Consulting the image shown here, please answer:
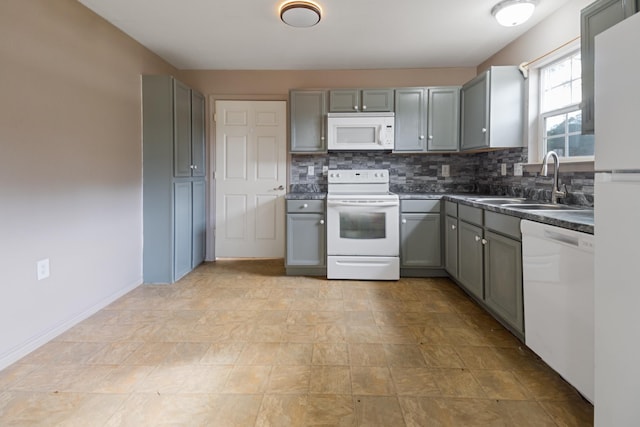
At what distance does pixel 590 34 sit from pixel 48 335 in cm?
357

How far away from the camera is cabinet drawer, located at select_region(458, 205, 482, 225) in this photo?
2.50 meters

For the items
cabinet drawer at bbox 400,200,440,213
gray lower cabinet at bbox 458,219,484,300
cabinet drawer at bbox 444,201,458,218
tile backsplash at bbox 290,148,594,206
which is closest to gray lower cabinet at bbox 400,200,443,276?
cabinet drawer at bbox 400,200,440,213

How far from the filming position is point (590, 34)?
1.76 meters

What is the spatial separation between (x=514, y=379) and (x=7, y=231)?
2.78 m

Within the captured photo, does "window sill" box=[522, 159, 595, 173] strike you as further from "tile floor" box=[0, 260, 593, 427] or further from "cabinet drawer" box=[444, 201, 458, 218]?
"tile floor" box=[0, 260, 593, 427]

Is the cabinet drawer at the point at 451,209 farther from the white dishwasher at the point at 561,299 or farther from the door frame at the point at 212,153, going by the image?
the door frame at the point at 212,153

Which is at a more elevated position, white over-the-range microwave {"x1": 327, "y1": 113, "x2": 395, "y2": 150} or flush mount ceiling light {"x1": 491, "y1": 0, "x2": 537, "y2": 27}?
flush mount ceiling light {"x1": 491, "y1": 0, "x2": 537, "y2": 27}

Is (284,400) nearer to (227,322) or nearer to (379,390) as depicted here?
(379,390)

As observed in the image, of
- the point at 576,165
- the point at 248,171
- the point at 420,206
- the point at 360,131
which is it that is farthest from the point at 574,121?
the point at 248,171

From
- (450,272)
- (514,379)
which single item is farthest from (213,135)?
(514,379)

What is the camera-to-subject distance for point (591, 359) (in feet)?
4.43

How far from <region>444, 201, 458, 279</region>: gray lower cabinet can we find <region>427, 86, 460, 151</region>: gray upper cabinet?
2.50ft

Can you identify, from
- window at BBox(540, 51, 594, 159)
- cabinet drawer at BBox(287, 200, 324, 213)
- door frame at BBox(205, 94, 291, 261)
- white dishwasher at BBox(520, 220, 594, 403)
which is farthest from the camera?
door frame at BBox(205, 94, 291, 261)

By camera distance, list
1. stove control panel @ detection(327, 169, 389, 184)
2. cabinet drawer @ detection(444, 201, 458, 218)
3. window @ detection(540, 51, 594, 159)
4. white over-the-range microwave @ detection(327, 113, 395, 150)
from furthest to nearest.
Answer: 1. stove control panel @ detection(327, 169, 389, 184)
2. white over-the-range microwave @ detection(327, 113, 395, 150)
3. cabinet drawer @ detection(444, 201, 458, 218)
4. window @ detection(540, 51, 594, 159)
